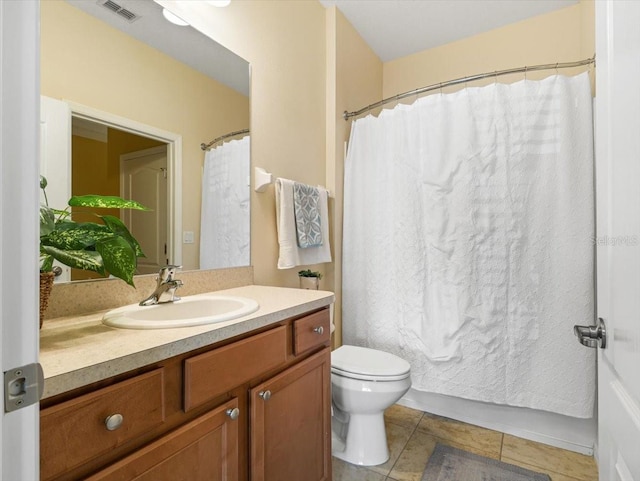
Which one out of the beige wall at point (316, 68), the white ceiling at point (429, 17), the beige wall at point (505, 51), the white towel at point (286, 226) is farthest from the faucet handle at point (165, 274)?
the beige wall at point (505, 51)

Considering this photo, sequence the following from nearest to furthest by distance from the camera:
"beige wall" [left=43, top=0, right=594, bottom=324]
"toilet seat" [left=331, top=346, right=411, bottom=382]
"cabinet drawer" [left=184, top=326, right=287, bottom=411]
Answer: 1. "cabinet drawer" [left=184, top=326, right=287, bottom=411]
2. "toilet seat" [left=331, top=346, right=411, bottom=382]
3. "beige wall" [left=43, top=0, right=594, bottom=324]

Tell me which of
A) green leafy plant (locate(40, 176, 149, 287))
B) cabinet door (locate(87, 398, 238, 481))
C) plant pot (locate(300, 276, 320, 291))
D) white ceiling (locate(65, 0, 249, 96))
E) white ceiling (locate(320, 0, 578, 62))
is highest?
white ceiling (locate(320, 0, 578, 62))

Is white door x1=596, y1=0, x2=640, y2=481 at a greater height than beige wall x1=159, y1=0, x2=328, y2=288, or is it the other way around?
beige wall x1=159, y1=0, x2=328, y2=288

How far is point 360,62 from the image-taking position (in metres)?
2.60

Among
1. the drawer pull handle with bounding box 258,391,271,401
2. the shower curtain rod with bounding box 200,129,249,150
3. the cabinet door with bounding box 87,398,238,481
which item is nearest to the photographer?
the cabinet door with bounding box 87,398,238,481

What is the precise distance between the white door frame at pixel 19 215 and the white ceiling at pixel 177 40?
0.96 metres

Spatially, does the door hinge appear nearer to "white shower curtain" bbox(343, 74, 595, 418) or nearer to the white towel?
the white towel

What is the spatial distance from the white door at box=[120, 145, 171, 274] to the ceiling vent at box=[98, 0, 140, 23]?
0.45 metres

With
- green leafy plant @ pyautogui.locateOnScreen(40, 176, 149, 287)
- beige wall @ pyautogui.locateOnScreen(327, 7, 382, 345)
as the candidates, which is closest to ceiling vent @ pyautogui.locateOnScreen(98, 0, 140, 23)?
green leafy plant @ pyautogui.locateOnScreen(40, 176, 149, 287)

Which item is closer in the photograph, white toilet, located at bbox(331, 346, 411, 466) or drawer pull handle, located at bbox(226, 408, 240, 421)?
drawer pull handle, located at bbox(226, 408, 240, 421)

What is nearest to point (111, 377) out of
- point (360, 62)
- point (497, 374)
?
point (497, 374)

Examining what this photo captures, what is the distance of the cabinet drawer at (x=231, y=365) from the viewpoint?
79 centimetres

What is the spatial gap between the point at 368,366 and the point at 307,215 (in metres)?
0.87

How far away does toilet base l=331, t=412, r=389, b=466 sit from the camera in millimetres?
1643
